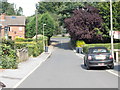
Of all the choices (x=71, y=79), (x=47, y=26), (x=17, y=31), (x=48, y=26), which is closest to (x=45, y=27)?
(x=47, y=26)

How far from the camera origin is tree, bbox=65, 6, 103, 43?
5416 centimetres

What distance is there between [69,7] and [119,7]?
43.2 feet

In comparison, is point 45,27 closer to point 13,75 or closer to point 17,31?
point 17,31

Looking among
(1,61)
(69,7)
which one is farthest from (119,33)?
(69,7)

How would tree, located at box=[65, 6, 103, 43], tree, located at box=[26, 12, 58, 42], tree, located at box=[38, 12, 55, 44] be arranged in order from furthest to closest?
tree, located at box=[26, 12, 58, 42], tree, located at box=[38, 12, 55, 44], tree, located at box=[65, 6, 103, 43]

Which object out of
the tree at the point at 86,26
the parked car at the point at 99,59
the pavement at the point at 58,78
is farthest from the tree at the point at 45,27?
the parked car at the point at 99,59

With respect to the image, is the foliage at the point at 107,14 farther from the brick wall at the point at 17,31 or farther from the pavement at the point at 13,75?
the pavement at the point at 13,75

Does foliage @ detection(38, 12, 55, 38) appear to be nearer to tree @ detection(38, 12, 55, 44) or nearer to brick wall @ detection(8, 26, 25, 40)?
tree @ detection(38, 12, 55, 44)

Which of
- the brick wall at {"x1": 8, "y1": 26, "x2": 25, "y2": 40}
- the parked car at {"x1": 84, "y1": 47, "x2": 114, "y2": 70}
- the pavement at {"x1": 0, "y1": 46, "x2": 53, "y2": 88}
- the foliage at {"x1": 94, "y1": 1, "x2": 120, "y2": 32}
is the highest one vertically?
the foliage at {"x1": 94, "y1": 1, "x2": 120, "y2": 32}

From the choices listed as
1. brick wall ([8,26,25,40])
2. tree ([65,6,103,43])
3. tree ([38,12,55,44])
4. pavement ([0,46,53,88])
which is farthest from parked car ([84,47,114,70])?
brick wall ([8,26,25,40])

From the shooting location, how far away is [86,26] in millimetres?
54656

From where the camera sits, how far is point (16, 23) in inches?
3275

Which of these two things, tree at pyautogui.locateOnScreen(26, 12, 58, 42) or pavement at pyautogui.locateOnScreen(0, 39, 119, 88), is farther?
tree at pyautogui.locateOnScreen(26, 12, 58, 42)

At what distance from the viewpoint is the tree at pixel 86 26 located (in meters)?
54.2
